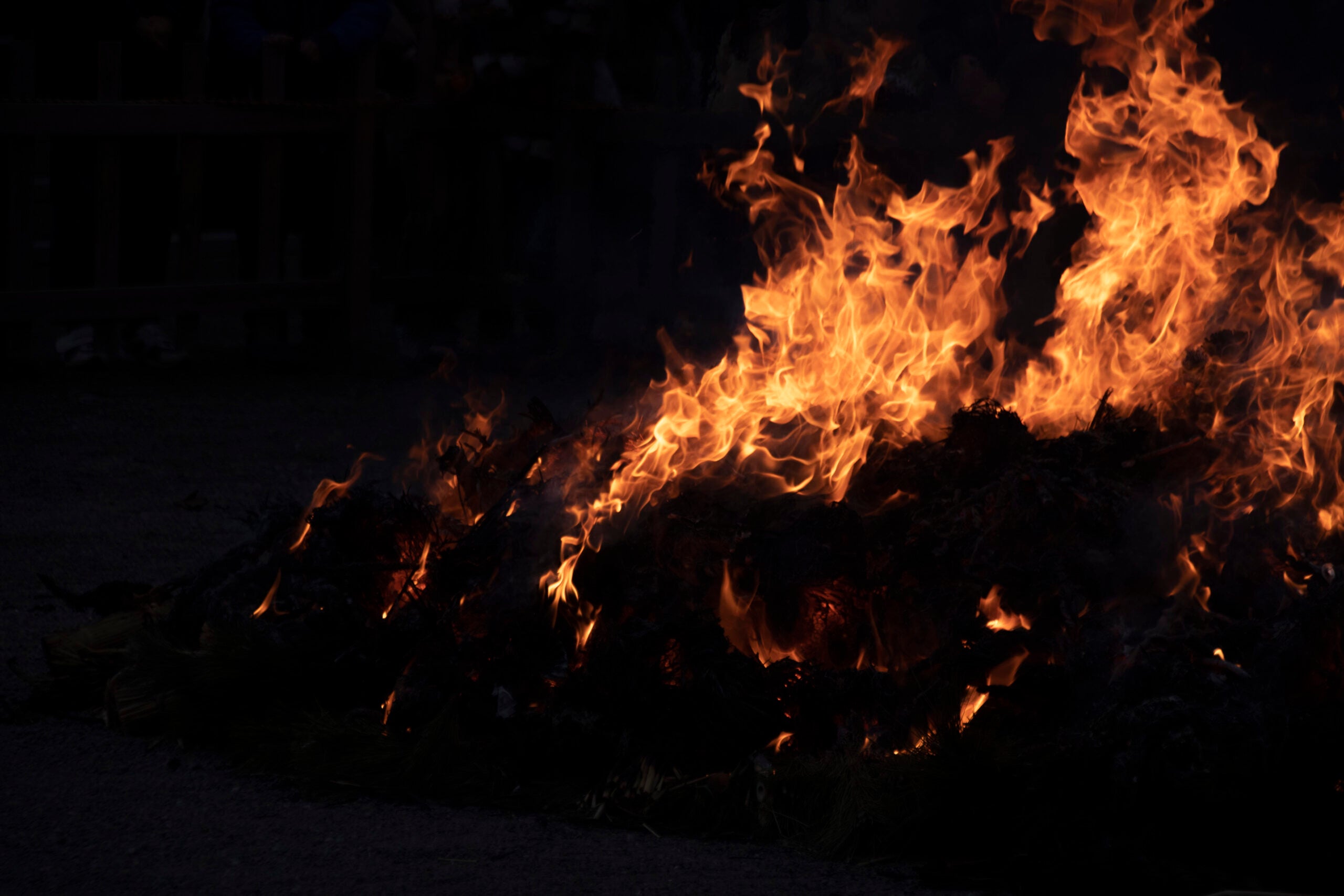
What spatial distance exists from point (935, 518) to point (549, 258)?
257 inches

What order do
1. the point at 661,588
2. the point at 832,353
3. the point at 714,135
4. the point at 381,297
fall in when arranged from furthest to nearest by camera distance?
the point at 714,135, the point at 381,297, the point at 832,353, the point at 661,588

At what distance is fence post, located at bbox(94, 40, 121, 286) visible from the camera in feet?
27.8

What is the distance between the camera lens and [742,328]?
10289 millimetres

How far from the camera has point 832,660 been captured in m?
4.20

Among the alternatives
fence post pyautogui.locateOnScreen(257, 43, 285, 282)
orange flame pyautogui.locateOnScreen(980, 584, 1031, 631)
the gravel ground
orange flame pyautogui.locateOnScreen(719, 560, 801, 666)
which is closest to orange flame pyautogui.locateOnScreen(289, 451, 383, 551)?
the gravel ground

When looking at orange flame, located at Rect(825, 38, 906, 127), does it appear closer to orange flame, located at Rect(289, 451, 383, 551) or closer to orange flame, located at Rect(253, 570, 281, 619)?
orange flame, located at Rect(289, 451, 383, 551)

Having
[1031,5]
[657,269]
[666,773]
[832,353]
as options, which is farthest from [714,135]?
[666,773]

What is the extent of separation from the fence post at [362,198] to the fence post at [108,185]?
1.37m

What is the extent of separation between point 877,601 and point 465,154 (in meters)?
6.68

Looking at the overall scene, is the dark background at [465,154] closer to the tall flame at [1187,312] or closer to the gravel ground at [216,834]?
the gravel ground at [216,834]

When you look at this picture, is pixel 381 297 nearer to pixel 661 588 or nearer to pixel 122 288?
pixel 122 288

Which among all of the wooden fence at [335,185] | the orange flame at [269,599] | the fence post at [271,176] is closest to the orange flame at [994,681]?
the orange flame at [269,599]

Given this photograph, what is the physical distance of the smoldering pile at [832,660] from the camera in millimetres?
3473

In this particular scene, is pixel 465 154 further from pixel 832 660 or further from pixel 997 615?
pixel 997 615
